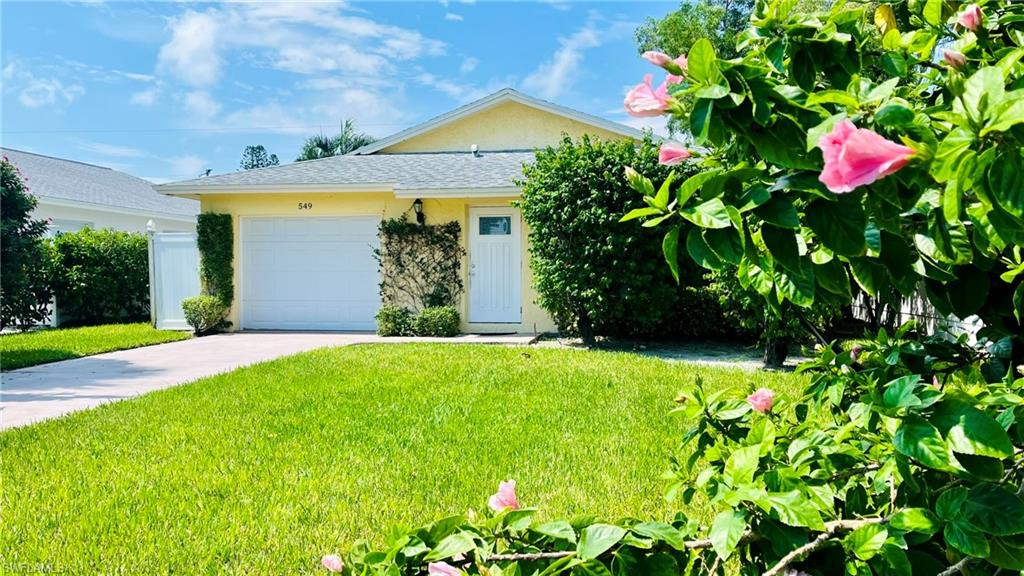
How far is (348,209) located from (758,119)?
12457mm

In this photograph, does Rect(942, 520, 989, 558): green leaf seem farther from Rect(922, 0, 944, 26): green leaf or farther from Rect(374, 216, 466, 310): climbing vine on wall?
Rect(374, 216, 466, 310): climbing vine on wall

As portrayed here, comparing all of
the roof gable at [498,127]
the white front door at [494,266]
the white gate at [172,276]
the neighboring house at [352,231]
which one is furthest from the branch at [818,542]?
the white gate at [172,276]

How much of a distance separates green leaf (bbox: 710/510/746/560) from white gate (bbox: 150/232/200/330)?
1413 centimetres

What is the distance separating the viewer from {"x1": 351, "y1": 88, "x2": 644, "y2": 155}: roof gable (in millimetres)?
14438

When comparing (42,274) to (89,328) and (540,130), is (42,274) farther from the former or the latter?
(540,130)

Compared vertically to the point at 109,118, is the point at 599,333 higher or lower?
lower

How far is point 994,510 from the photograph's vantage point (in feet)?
3.23

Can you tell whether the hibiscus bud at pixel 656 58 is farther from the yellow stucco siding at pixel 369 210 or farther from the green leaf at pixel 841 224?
the yellow stucco siding at pixel 369 210

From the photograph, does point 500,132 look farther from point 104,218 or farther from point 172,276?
point 104,218

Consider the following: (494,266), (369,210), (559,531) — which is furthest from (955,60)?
(369,210)

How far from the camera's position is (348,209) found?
12.7m

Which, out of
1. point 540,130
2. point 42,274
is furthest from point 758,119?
point 42,274

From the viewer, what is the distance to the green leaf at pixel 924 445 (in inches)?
35.9

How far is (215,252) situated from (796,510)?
13307 mm
